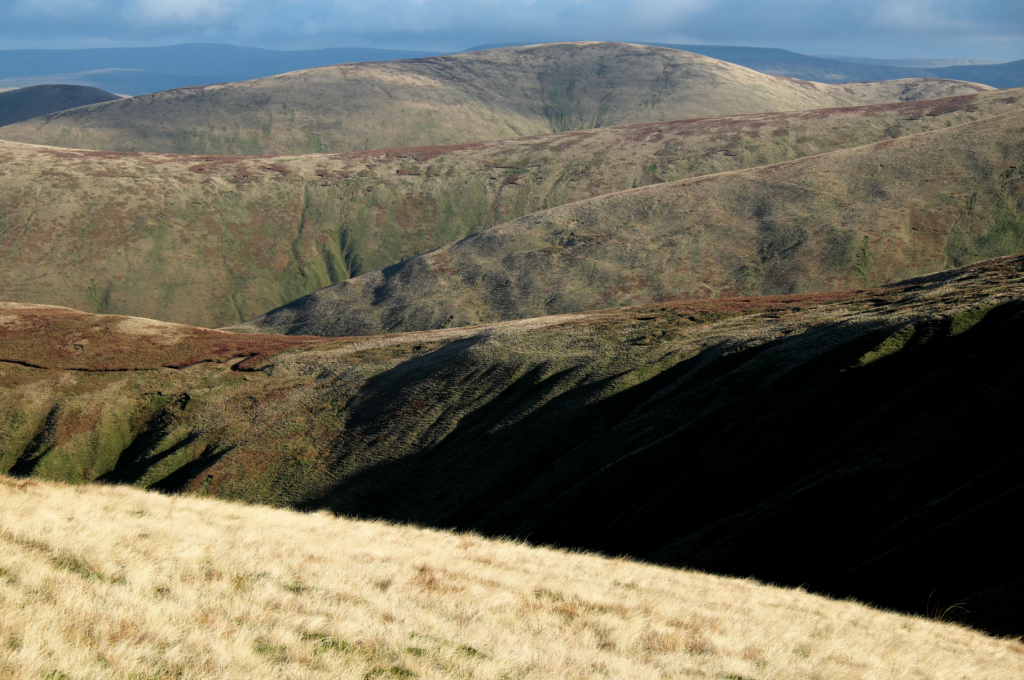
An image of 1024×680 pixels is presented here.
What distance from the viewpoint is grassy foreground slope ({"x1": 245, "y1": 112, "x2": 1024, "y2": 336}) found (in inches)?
4026

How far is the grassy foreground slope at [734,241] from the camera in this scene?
102250 mm

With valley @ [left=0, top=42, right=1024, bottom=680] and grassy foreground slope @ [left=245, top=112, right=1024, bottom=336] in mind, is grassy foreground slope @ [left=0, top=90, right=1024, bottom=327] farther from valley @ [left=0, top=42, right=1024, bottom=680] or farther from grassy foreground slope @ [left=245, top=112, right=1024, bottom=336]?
grassy foreground slope @ [left=245, top=112, right=1024, bottom=336]

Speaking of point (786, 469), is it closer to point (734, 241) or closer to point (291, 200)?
point (734, 241)

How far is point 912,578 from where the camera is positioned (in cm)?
2030

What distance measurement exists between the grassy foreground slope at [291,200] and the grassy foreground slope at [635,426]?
75043mm

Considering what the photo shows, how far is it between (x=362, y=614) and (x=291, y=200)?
181 m

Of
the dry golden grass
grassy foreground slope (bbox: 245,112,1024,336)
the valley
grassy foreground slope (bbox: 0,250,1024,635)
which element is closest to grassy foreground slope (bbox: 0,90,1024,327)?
the valley

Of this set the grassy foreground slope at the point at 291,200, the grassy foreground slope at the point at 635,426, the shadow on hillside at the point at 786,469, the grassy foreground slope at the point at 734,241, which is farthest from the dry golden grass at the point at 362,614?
the grassy foreground slope at the point at 291,200

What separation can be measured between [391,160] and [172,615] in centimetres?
19480

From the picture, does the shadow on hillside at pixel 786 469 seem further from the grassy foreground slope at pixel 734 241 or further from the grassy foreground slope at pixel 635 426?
the grassy foreground slope at pixel 734 241

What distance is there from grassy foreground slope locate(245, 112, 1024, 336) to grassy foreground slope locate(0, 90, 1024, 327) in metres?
34.7

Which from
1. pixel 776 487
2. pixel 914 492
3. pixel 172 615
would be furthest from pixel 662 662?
pixel 776 487

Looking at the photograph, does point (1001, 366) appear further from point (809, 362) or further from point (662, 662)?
point (662, 662)

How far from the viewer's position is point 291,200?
179125 millimetres
